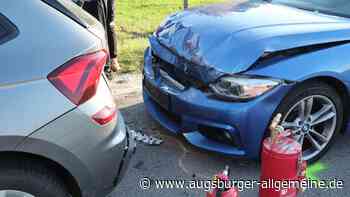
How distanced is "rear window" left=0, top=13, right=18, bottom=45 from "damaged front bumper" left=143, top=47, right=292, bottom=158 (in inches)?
62.1

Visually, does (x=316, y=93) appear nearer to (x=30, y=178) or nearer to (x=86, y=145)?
(x=86, y=145)

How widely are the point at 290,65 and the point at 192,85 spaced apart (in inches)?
30.1

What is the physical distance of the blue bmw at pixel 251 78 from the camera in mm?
3482

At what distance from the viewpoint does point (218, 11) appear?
14.3 ft

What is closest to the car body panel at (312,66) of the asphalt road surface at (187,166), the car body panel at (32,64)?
the asphalt road surface at (187,166)

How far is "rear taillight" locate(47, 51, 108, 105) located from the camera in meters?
2.42

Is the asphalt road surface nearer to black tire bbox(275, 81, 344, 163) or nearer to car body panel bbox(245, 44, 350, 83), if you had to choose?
black tire bbox(275, 81, 344, 163)

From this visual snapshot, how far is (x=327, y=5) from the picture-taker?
446 centimetres

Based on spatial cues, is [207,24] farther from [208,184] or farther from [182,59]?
[208,184]

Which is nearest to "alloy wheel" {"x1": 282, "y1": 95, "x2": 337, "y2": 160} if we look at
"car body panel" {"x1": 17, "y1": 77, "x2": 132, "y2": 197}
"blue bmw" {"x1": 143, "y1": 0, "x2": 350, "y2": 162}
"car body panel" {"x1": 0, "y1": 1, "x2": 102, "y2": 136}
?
"blue bmw" {"x1": 143, "y1": 0, "x2": 350, "y2": 162}

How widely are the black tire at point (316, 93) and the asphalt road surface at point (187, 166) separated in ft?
0.69

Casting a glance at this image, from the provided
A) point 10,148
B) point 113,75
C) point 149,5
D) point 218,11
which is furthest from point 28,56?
point 149,5

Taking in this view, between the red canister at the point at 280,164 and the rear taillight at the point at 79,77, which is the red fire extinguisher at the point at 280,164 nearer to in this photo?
the red canister at the point at 280,164

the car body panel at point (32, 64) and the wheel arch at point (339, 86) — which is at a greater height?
the car body panel at point (32, 64)
